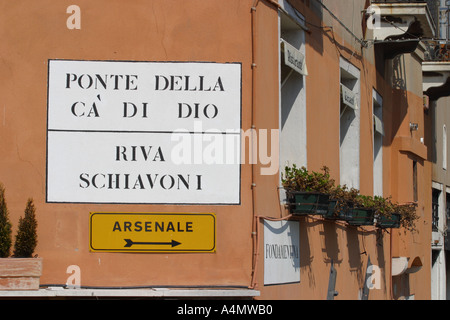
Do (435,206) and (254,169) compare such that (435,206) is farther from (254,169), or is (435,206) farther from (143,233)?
(143,233)

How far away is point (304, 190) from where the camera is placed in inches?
385

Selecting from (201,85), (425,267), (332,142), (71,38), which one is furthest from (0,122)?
(425,267)

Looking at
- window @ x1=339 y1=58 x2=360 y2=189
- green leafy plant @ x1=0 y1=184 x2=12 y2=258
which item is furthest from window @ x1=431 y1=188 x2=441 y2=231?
green leafy plant @ x1=0 y1=184 x2=12 y2=258

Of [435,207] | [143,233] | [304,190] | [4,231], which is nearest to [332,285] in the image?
[304,190]

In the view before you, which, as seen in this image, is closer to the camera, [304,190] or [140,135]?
[140,135]

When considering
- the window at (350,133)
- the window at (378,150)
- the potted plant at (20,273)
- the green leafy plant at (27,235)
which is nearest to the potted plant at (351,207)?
the window at (350,133)

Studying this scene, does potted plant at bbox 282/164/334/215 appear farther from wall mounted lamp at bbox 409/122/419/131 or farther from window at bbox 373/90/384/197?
wall mounted lamp at bbox 409/122/419/131

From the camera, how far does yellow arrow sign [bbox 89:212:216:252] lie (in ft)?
28.0

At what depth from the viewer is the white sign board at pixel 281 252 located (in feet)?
29.9

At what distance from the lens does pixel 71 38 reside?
28.7 feet

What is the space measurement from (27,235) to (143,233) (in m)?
1.10

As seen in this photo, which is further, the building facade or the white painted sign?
the white painted sign

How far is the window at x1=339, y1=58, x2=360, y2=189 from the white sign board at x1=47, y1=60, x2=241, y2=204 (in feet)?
16.5

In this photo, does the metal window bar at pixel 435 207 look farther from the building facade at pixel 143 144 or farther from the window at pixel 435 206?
the building facade at pixel 143 144
